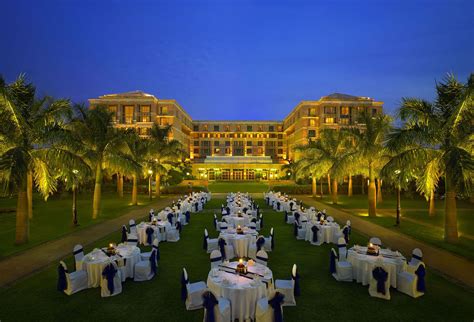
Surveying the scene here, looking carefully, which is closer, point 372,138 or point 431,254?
point 431,254

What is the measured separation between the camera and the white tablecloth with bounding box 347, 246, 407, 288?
32.3 feet

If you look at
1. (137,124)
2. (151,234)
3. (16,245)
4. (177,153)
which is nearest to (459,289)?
(151,234)

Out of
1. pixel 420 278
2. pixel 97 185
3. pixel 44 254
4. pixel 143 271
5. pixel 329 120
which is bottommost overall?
pixel 44 254

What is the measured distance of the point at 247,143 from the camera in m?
124

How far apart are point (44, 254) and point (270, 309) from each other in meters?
11.5

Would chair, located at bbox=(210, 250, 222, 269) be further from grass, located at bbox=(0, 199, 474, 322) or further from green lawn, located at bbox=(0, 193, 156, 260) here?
green lawn, located at bbox=(0, 193, 156, 260)

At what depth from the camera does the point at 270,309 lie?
7316 mm

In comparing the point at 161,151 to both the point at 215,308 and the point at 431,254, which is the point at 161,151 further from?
the point at 215,308

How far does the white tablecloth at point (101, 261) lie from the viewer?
10.0 meters

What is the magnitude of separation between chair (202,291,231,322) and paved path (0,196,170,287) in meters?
7.59

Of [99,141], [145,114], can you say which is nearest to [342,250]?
[99,141]

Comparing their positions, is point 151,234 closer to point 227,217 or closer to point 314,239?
point 227,217

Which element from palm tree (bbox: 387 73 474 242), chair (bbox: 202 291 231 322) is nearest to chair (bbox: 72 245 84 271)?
chair (bbox: 202 291 231 322)

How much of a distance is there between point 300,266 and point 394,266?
363 cm
